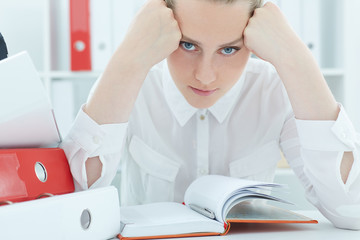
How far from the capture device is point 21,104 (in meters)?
0.68

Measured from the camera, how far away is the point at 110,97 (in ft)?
3.12

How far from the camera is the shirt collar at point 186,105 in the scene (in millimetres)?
1243

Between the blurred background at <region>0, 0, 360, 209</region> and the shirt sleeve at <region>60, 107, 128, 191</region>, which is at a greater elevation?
the blurred background at <region>0, 0, 360, 209</region>

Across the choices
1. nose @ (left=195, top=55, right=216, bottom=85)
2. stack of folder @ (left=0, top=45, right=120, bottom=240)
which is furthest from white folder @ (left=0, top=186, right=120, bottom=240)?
nose @ (left=195, top=55, right=216, bottom=85)

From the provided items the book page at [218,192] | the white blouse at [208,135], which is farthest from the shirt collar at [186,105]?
the book page at [218,192]

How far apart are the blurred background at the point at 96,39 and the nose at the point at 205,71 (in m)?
1.03

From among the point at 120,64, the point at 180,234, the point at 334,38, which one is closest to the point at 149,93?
the point at 120,64

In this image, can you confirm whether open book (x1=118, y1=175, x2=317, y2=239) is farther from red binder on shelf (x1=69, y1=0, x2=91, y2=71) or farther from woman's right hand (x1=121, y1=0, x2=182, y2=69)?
red binder on shelf (x1=69, y1=0, x2=91, y2=71)

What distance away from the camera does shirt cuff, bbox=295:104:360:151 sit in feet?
2.97

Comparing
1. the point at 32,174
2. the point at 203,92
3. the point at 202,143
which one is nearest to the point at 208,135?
the point at 202,143

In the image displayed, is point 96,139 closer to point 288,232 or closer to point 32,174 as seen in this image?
point 32,174

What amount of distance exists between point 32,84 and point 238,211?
1.48 feet

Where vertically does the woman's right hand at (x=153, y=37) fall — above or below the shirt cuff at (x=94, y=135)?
above

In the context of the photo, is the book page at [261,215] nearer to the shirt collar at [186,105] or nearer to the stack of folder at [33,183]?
the stack of folder at [33,183]
